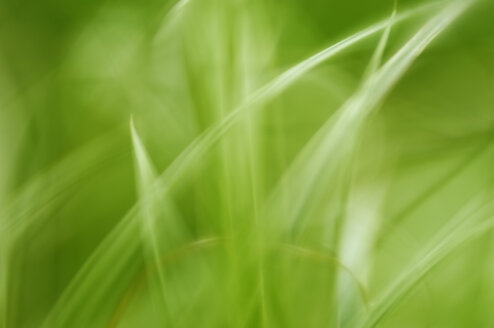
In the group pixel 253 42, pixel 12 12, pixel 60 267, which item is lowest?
pixel 60 267

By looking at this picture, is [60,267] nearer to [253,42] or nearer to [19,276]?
[19,276]

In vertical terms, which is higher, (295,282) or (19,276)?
(19,276)

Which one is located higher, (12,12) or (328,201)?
(12,12)

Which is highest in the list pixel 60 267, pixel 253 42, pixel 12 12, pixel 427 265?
pixel 12 12

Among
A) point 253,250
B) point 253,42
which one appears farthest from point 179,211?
point 253,42

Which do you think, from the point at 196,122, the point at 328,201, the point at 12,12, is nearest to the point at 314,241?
the point at 328,201

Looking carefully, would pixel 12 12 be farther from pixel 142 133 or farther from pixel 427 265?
pixel 427 265
